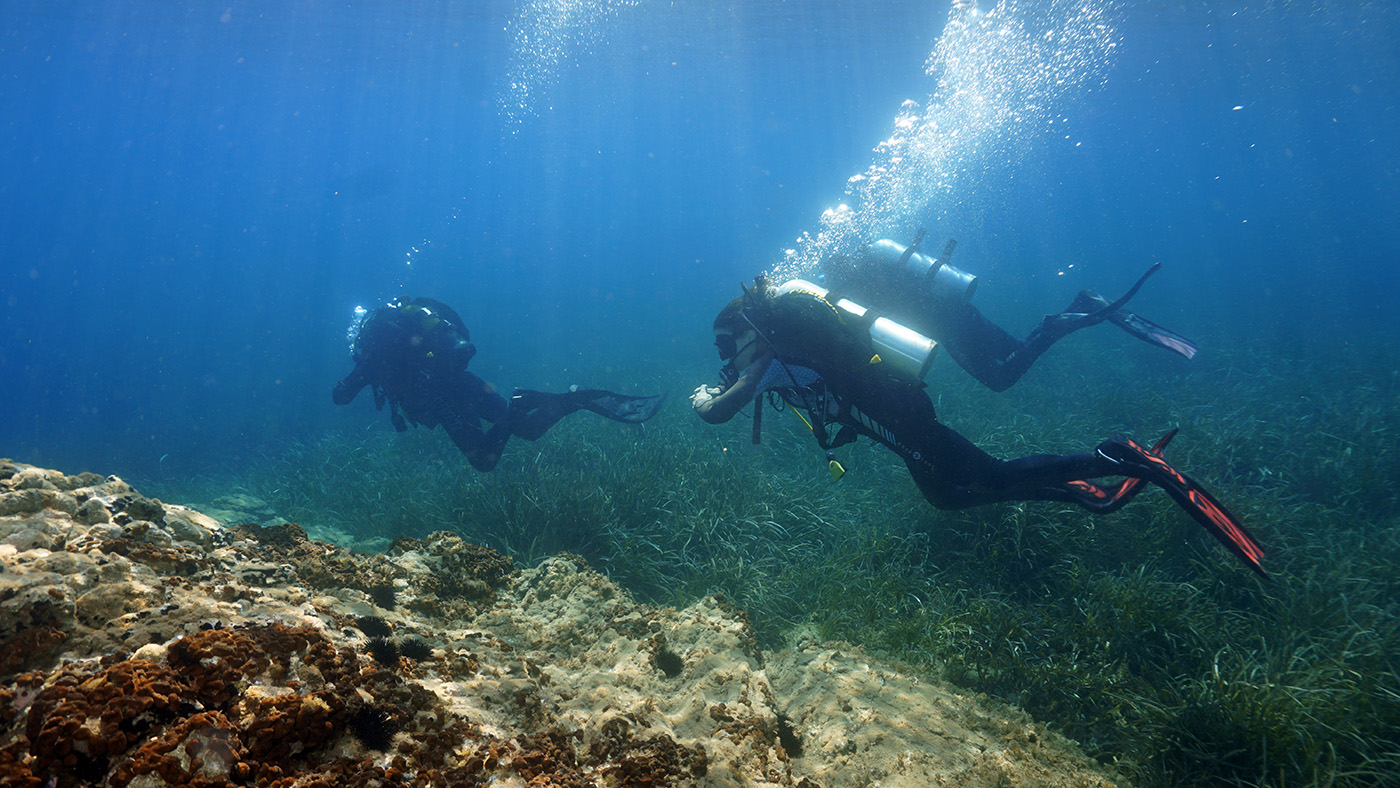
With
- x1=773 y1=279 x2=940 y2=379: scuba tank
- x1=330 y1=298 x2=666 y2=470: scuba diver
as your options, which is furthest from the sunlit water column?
x1=330 y1=298 x2=666 y2=470: scuba diver

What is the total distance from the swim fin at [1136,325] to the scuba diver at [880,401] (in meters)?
2.91

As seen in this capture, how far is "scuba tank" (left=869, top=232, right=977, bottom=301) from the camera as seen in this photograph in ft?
21.6

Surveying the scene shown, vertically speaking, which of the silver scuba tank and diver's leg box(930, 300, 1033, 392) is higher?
the silver scuba tank

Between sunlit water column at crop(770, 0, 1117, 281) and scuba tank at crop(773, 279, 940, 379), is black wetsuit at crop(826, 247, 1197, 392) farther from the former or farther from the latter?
scuba tank at crop(773, 279, 940, 379)

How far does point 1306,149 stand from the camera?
6906 cm

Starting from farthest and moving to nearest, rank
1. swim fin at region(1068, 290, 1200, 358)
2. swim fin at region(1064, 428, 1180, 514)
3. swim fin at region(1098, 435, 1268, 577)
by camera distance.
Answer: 1. swim fin at region(1068, 290, 1200, 358)
2. swim fin at region(1064, 428, 1180, 514)
3. swim fin at region(1098, 435, 1268, 577)

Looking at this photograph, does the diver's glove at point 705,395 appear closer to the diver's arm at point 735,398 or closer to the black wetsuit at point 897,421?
the diver's arm at point 735,398

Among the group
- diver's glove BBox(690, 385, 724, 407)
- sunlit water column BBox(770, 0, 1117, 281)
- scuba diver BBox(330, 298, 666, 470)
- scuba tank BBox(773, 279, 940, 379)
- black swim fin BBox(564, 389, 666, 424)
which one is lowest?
scuba tank BBox(773, 279, 940, 379)

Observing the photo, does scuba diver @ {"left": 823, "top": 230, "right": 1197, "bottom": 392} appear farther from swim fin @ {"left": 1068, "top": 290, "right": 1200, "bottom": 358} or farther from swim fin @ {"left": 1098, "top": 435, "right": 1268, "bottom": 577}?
swim fin @ {"left": 1098, "top": 435, "right": 1268, "bottom": 577}

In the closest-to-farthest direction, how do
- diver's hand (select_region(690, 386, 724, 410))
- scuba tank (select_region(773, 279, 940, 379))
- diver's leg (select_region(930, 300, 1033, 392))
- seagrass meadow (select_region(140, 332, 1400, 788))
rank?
seagrass meadow (select_region(140, 332, 1400, 788)), scuba tank (select_region(773, 279, 940, 379)), diver's hand (select_region(690, 386, 724, 410)), diver's leg (select_region(930, 300, 1033, 392))

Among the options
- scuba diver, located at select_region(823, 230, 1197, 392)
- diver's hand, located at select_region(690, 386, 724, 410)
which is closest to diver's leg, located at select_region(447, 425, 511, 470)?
diver's hand, located at select_region(690, 386, 724, 410)

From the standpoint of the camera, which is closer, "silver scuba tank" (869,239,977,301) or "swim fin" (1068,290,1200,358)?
"swim fin" (1068,290,1200,358)

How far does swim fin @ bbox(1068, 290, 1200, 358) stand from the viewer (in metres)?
6.18

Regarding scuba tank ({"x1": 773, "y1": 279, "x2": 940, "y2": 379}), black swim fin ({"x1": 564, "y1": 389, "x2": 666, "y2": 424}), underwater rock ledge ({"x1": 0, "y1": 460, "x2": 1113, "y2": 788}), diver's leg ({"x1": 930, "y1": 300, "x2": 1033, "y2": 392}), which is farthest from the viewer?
black swim fin ({"x1": 564, "y1": 389, "x2": 666, "y2": 424})
